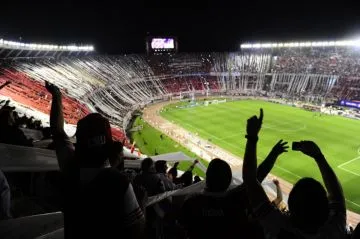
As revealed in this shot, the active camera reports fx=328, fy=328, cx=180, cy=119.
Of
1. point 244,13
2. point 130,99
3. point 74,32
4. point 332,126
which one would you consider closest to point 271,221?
point 332,126

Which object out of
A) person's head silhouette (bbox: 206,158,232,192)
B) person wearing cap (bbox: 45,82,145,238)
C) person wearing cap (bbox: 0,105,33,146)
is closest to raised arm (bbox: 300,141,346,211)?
person's head silhouette (bbox: 206,158,232,192)

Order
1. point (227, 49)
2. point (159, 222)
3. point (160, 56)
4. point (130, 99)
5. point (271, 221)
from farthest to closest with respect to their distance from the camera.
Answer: point (227, 49), point (160, 56), point (130, 99), point (159, 222), point (271, 221)

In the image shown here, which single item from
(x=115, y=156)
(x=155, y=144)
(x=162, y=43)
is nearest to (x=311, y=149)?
(x=115, y=156)

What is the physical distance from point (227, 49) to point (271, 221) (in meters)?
93.6

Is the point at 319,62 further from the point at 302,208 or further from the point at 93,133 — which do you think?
the point at 93,133

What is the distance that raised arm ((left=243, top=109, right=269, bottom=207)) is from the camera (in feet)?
10.5

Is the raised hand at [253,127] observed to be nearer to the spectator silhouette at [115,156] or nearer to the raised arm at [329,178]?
the raised arm at [329,178]

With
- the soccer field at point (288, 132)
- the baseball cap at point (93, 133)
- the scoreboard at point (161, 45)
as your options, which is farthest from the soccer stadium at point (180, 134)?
the scoreboard at point (161, 45)

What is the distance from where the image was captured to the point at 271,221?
9.97 feet

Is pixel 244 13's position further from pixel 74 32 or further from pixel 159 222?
pixel 159 222

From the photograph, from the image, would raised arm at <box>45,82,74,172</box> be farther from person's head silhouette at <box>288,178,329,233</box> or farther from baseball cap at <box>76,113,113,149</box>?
person's head silhouette at <box>288,178,329,233</box>

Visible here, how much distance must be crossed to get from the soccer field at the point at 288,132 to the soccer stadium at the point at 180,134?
0.19 meters

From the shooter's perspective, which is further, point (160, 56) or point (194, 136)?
point (160, 56)

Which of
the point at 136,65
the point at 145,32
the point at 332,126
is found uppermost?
the point at 145,32
